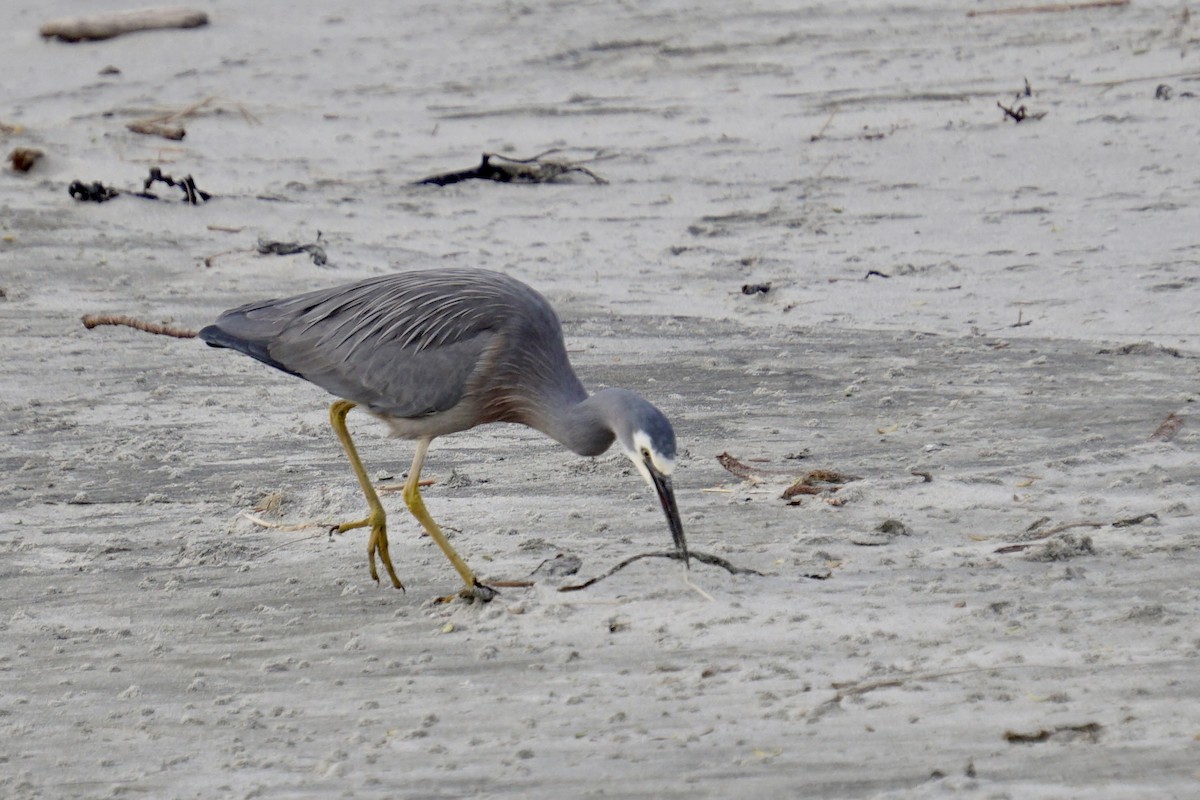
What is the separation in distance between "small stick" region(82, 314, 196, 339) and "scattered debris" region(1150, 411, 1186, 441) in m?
4.18

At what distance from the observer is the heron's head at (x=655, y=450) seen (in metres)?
4.49

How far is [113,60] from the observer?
13.1 meters

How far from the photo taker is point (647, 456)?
456 centimetres

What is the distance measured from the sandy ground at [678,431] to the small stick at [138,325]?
0.19 feet

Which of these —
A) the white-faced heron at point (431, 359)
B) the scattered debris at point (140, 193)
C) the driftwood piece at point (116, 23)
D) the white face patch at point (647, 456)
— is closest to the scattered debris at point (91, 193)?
the scattered debris at point (140, 193)

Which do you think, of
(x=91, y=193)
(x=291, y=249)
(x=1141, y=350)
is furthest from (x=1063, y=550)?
(x=91, y=193)

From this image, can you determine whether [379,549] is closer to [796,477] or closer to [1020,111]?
[796,477]

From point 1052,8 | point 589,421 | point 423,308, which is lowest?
point 589,421

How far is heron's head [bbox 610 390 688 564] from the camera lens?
4.49 meters

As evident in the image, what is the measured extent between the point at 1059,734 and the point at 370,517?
2.45 metres

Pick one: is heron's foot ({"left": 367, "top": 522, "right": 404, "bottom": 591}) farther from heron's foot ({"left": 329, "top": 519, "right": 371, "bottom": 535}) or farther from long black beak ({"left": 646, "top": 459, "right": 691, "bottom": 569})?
long black beak ({"left": 646, "top": 459, "right": 691, "bottom": 569})

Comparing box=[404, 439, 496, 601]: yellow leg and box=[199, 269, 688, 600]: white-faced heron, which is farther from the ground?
box=[199, 269, 688, 600]: white-faced heron

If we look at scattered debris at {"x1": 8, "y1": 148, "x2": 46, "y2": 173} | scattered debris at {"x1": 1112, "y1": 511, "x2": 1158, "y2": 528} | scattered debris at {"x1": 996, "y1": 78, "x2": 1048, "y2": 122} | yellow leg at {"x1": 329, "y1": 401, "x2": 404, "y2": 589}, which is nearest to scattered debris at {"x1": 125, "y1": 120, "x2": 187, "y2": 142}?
scattered debris at {"x1": 8, "y1": 148, "x2": 46, "y2": 173}

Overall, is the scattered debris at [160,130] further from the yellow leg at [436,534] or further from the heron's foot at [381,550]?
the heron's foot at [381,550]
